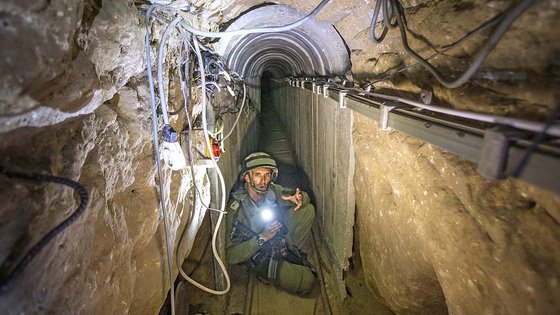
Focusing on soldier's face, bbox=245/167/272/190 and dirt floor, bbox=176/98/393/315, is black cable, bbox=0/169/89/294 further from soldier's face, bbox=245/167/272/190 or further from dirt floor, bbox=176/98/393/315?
soldier's face, bbox=245/167/272/190

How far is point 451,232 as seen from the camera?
184 centimetres

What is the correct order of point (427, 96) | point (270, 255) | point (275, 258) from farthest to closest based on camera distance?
1. point (270, 255)
2. point (275, 258)
3. point (427, 96)

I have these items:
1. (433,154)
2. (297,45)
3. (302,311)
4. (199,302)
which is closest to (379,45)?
(433,154)

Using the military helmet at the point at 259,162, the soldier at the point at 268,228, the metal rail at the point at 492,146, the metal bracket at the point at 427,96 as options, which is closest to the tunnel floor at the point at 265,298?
the soldier at the point at 268,228

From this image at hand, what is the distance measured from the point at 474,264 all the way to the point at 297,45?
518 cm

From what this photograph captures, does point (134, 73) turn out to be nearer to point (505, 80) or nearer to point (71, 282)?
point (71, 282)

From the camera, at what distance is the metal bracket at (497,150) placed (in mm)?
979

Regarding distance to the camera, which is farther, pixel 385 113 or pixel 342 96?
pixel 342 96

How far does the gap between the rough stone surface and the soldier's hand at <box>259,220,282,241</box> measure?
231 cm

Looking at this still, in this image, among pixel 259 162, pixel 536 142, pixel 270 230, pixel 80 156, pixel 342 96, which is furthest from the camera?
pixel 259 162

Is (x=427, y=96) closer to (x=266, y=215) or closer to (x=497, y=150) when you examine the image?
(x=497, y=150)

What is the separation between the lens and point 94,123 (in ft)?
5.57

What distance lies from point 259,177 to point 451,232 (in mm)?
4194

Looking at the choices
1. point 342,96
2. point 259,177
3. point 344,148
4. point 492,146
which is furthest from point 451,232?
→ point 259,177
